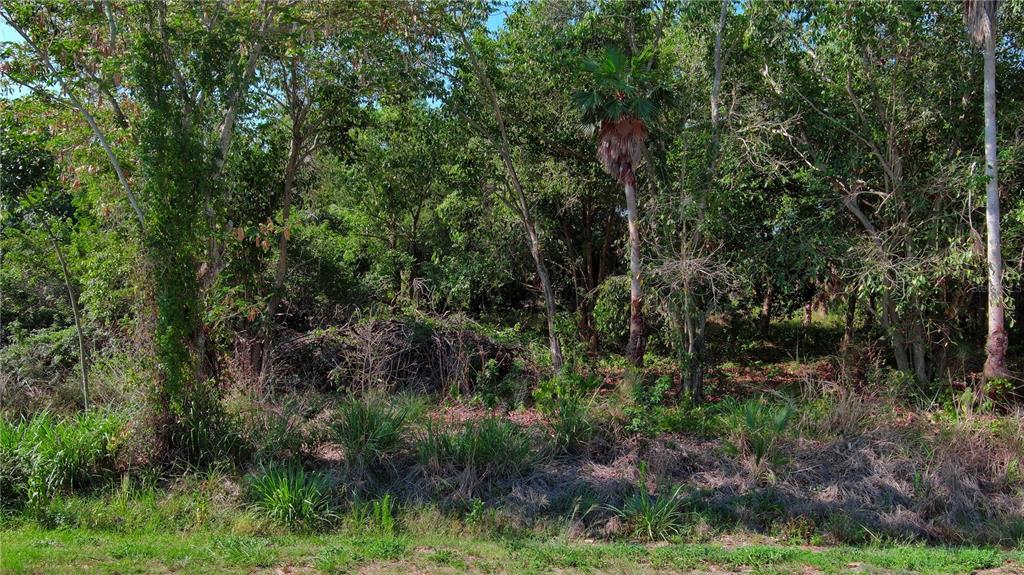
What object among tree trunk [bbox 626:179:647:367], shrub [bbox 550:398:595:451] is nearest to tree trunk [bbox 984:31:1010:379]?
tree trunk [bbox 626:179:647:367]

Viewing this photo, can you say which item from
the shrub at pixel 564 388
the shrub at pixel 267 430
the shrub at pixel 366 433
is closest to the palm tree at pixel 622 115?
the shrub at pixel 564 388

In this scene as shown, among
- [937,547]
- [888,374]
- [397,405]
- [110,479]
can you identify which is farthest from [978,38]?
[110,479]

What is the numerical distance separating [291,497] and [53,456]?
10.3ft

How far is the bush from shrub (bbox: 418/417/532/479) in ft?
1.46

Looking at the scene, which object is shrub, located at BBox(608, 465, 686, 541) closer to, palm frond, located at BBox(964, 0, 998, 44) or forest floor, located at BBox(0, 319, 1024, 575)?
forest floor, located at BBox(0, 319, 1024, 575)

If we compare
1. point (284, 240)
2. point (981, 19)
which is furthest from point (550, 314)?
point (981, 19)

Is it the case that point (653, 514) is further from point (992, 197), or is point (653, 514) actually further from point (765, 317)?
point (765, 317)

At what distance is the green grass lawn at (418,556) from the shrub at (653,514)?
0.61 metres

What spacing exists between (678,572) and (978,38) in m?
10.7

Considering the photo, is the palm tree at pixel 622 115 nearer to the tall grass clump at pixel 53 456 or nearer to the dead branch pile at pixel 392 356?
the dead branch pile at pixel 392 356

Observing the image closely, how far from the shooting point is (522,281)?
19609mm

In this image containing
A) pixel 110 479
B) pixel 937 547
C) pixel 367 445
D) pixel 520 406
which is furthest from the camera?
pixel 520 406

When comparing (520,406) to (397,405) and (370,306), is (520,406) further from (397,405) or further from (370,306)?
(370,306)

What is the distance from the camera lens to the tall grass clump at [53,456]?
8664 mm
